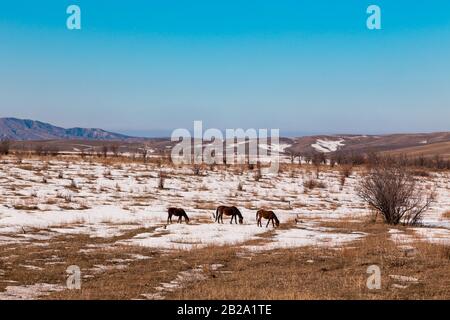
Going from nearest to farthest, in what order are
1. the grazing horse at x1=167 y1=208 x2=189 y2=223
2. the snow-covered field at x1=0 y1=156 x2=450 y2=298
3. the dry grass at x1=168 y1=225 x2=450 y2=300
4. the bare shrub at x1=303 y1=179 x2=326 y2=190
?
the dry grass at x1=168 y1=225 x2=450 y2=300 < the snow-covered field at x1=0 y1=156 x2=450 y2=298 < the grazing horse at x1=167 y1=208 x2=189 y2=223 < the bare shrub at x1=303 y1=179 x2=326 y2=190

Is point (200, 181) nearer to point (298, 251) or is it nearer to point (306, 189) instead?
point (306, 189)

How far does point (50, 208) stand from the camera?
1083 inches

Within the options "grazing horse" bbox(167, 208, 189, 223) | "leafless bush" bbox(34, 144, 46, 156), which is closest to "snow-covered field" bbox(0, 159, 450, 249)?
"grazing horse" bbox(167, 208, 189, 223)

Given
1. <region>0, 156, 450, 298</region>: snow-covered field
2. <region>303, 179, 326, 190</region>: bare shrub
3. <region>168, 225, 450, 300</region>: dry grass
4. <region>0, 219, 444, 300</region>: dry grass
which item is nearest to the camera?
<region>168, 225, 450, 300</region>: dry grass

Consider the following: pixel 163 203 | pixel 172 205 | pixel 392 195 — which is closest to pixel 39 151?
pixel 163 203

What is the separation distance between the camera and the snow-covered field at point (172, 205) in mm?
19766

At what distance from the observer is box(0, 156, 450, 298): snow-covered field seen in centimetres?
1977

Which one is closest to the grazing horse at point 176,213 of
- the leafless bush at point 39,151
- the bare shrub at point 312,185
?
the bare shrub at point 312,185

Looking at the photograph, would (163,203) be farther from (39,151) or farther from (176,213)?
(39,151)

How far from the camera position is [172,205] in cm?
3291

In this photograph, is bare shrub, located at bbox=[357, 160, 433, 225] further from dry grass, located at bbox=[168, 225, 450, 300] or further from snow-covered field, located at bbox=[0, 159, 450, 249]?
dry grass, located at bbox=[168, 225, 450, 300]

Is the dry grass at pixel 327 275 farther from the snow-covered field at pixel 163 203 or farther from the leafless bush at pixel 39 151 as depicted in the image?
the leafless bush at pixel 39 151
